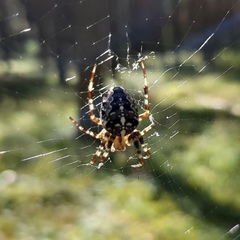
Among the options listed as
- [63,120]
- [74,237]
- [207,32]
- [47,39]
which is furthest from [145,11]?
[74,237]

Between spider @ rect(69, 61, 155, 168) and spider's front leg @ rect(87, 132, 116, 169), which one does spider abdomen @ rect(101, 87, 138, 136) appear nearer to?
spider @ rect(69, 61, 155, 168)

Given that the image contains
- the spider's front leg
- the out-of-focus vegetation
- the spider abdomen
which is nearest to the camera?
the spider abdomen

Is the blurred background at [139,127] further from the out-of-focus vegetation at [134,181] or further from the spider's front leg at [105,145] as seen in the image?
the spider's front leg at [105,145]

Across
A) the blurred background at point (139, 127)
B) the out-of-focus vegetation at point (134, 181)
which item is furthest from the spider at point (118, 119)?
the out-of-focus vegetation at point (134, 181)

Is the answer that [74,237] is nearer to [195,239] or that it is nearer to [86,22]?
[195,239]

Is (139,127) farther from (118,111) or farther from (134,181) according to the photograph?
(118,111)

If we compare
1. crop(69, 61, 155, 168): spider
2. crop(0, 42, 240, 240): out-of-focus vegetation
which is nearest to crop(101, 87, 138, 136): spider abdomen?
crop(69, 61, 155, 168): spider
